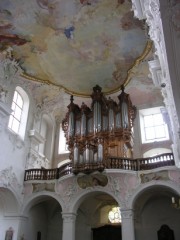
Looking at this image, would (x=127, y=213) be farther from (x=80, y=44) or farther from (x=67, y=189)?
(x=80, y=44)

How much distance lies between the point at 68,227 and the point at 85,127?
5.47 metres

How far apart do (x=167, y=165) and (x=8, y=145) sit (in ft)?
26.9

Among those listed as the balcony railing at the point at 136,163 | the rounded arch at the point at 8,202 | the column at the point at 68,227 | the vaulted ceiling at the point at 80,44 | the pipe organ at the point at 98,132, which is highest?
the vaulted ceiling at the point at 80,44

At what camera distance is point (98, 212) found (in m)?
16.7

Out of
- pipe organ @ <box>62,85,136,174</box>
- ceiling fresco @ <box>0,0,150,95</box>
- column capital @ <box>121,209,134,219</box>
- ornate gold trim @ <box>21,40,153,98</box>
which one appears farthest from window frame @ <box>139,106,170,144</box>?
column capital @ <box>121,209,134,219</box>

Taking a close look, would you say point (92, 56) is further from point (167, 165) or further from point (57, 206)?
point (57, 206)

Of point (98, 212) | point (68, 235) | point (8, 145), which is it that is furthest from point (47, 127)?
point (68, 235)

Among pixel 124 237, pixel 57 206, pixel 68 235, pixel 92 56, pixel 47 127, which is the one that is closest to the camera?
pixel 124 237

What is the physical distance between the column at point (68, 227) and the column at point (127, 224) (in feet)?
8.23

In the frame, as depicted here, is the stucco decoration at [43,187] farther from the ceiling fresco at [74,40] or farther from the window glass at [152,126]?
the window glass at [152,126]

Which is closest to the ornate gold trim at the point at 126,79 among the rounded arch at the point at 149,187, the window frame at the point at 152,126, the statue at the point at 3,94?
the statue at the point at 3,94

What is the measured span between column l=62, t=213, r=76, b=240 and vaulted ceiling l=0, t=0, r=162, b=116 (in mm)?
7952

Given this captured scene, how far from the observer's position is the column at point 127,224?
12375 mm

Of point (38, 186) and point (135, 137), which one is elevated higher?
point (135, 137)
